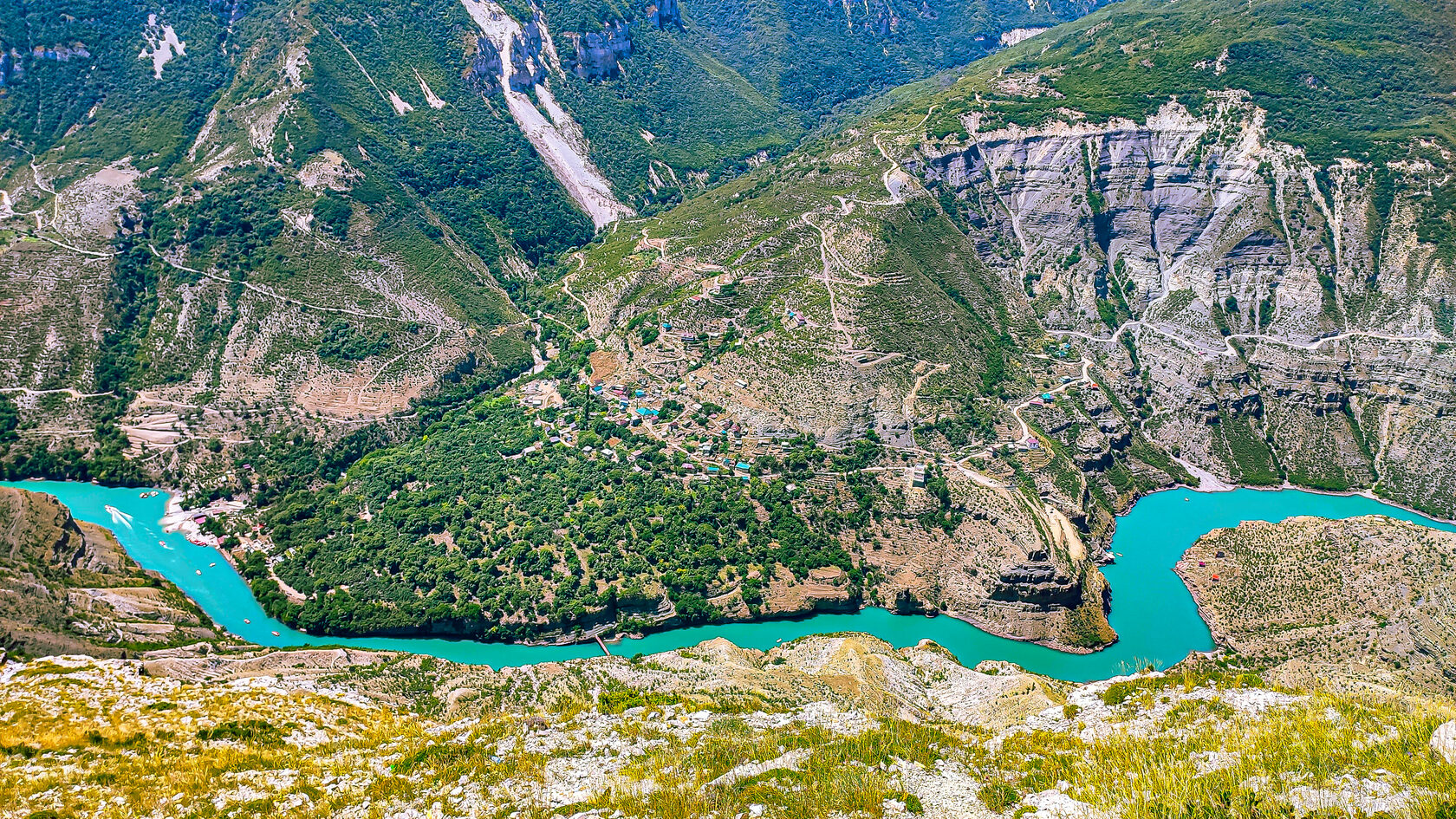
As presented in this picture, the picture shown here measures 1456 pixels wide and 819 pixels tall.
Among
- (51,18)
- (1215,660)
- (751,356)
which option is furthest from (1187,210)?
(51,18)

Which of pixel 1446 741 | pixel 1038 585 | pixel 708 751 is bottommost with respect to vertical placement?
pixel 1038 585

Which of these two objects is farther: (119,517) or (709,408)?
(709,408)

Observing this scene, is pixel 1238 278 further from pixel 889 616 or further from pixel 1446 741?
pixel 1446 741

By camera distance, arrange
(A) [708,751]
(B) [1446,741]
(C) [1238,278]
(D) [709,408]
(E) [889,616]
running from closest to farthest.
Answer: (B) [1446,741]
(A) [708,751]
(E) [889,616]
(D) [709,408]
(C) [1238,278]

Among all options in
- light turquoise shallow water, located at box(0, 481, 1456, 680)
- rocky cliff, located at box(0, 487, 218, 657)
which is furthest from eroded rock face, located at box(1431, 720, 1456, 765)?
rocky cliff, located at box(0, 487, 218, 657)

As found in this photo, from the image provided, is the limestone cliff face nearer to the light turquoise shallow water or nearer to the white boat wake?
the light turquoise shallow water

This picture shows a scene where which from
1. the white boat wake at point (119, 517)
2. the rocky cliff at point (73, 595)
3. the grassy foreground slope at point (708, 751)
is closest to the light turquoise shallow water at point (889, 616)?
the white boat wake at point (119, 517)

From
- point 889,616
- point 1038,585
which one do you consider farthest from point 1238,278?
point 889,616

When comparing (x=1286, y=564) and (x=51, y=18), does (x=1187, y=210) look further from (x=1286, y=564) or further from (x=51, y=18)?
(x=51, y=18)
